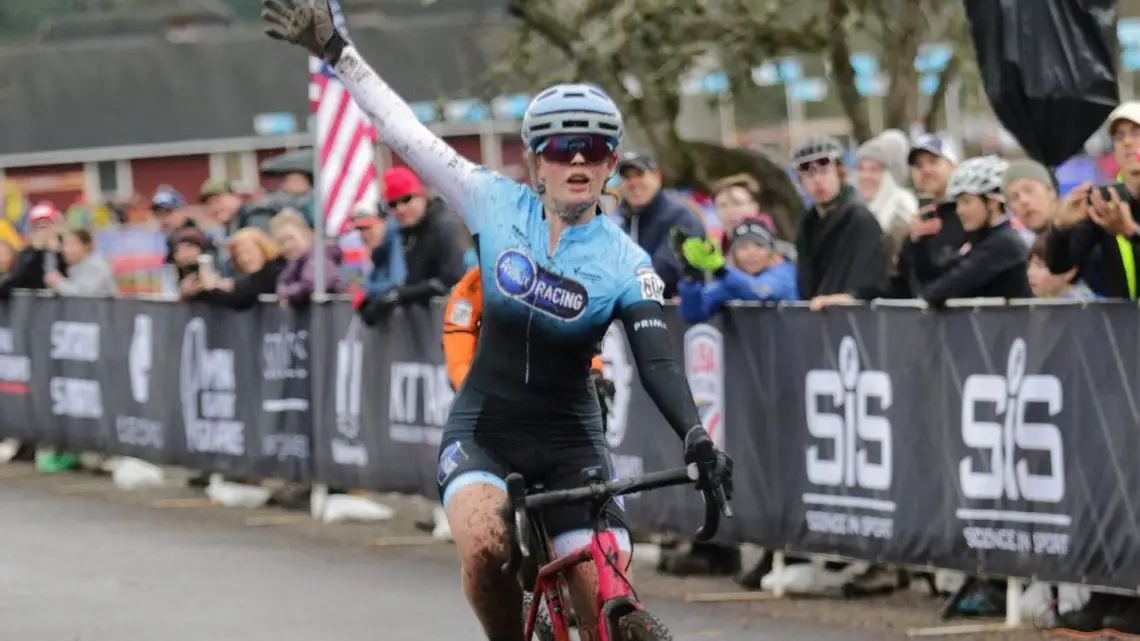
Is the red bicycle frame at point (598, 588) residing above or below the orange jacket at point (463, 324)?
below

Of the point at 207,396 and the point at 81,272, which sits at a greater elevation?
the point at 81,272

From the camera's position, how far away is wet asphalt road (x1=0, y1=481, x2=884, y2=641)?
1041 cm

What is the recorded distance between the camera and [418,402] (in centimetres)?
1424

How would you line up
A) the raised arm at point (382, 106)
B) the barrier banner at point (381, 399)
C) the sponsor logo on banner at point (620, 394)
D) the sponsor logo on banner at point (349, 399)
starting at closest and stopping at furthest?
the raised arm at point (382, 106) → the sponsor logo on banner at point (620, 394) → the barrier banner at point (381, 399) → the sponsor logo on banner at point (349, 399)

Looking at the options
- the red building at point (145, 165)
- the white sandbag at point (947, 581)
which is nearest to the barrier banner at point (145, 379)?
the white sandbag at point (947, 581)

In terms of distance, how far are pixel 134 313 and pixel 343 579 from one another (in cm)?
600

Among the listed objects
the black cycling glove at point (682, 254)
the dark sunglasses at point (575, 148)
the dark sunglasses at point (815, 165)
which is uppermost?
the dark sunglasses at point (815, 165)

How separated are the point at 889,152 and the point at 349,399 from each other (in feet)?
14.6

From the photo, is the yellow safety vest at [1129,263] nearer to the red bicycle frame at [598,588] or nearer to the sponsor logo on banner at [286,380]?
the red bicycle frame at [598,588]

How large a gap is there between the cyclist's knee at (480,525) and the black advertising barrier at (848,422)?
377 cm

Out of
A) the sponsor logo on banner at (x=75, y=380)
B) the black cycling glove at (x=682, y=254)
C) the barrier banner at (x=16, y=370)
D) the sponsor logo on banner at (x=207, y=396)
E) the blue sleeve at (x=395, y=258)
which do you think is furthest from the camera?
the barrier banner at (x=16, y=370)

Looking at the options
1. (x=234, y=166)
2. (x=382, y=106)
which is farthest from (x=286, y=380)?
(x=234, y=166)

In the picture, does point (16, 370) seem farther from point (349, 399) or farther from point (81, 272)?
point (349, 399)

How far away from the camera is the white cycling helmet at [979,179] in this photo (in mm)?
10430
